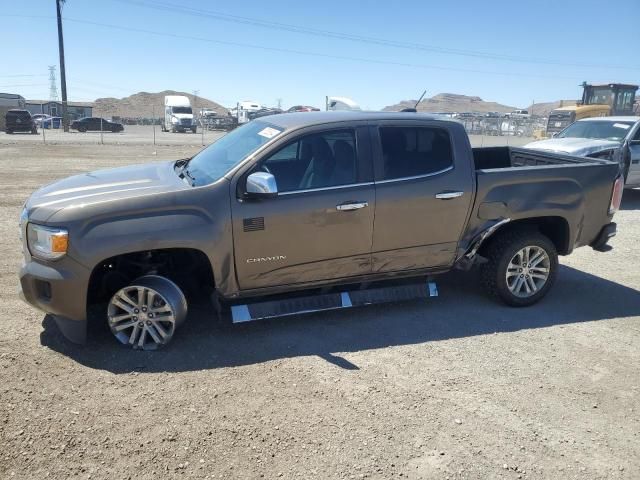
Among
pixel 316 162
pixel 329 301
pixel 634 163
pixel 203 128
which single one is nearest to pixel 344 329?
pixel 329 301

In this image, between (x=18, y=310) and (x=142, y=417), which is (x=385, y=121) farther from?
(x=18, y=310)

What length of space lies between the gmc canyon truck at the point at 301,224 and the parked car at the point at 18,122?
35.7 meters

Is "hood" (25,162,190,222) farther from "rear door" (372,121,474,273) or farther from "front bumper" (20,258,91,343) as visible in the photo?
"rear door" (372,121,474,273)

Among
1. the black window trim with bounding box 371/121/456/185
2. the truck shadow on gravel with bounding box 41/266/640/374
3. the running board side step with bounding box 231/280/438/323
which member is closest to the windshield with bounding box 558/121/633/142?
the truck shadow on gravel with bounding box 41/266/640/374

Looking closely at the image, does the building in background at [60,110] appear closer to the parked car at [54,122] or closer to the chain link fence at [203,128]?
the parked car at [54,122]

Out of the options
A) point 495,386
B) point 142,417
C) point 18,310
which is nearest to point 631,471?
point 495,386

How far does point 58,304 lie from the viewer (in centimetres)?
374

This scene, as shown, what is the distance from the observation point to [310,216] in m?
4.12

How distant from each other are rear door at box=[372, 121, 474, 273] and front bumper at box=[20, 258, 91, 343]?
2348 mm

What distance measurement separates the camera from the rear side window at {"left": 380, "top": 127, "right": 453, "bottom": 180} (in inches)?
176

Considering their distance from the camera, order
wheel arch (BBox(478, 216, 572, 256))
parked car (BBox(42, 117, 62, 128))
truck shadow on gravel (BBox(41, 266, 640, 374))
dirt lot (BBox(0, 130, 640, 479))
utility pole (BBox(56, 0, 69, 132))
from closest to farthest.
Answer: dirt lot (BBox(0, 130, 640, 479)), truck shadow on gravel (BBox(41, 266, 640, 374)), wheel arch (BBox(478, 216, 572, 256)), utility pole (BBox(56, 0, 69, 132)), parked car (BBox(42, 117, 62, 128))

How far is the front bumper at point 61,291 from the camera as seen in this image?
368cm

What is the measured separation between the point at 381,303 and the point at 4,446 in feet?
10.5

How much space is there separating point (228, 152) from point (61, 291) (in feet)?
5.84
